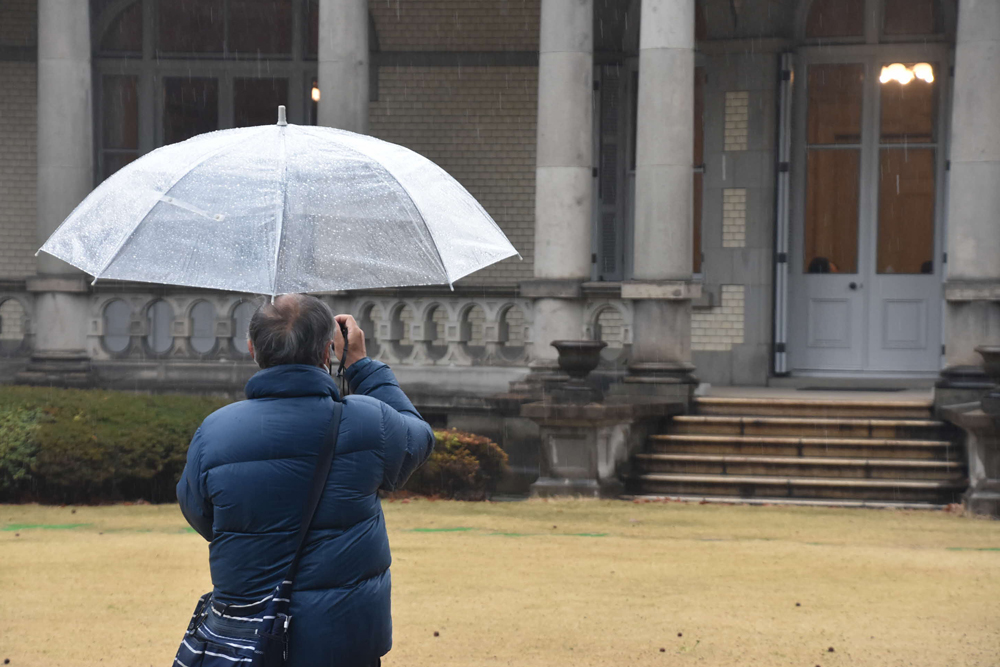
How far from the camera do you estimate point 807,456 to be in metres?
10.9

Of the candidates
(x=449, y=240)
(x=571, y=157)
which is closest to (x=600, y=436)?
(x=571, y=157)

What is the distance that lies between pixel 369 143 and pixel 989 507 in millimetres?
7249

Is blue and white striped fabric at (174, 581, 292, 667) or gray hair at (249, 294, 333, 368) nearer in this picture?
blue and white striped fabric at (174, 581, 292, 667)

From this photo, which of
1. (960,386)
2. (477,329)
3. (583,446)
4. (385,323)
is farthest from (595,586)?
(477,329)

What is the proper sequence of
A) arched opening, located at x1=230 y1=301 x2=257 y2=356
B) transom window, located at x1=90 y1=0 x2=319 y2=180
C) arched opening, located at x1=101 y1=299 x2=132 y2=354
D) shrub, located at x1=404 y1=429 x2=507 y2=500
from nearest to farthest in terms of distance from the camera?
1. shrub, located at x1=404 y1=429 x2=507 y2=500
2. arched opening, located at x1=230 y1=301 x2=257 y2=356
3. arched opening, located at x1=101 y1=299 x2=132 y2=354
4. transom window, located at x1=90 y1=0 x2=319 y2=180

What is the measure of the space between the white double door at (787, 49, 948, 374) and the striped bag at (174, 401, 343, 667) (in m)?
11.7

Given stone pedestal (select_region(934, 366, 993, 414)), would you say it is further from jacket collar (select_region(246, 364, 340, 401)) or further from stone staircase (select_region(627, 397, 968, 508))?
jacket collar (select_region(246, 364, 340, 401))

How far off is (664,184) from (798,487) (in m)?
2.85

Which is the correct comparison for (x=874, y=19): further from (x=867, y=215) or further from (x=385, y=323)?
(x=385, y=323)

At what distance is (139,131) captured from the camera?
621 inches

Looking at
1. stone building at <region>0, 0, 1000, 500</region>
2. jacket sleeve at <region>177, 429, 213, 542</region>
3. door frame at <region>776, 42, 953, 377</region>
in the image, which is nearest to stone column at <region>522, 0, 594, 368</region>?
stone building at <region>0, 0, 1000, 500</region>

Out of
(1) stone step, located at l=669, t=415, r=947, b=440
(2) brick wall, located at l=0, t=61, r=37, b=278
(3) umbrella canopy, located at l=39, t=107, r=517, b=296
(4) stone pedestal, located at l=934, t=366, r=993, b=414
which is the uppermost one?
(2) brick wall, located at l=0, t=61, r=37, b=278

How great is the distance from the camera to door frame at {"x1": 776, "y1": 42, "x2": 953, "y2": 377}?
1372 centimetres

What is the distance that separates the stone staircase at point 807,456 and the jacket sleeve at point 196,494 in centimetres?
790
